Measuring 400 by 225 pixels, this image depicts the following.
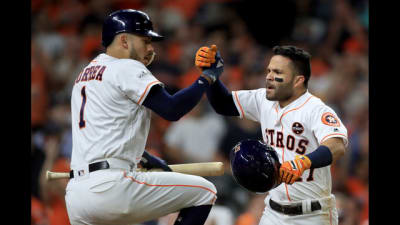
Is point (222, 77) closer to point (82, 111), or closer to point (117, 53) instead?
point (117, 53)

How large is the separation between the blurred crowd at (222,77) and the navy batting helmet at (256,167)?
2.42 m

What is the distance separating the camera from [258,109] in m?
4.29

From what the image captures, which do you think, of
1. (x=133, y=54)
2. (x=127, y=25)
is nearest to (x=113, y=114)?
(x=133, y=54)

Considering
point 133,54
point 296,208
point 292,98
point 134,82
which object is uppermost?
point 133,54

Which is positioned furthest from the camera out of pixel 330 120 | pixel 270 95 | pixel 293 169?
pixel 270 95

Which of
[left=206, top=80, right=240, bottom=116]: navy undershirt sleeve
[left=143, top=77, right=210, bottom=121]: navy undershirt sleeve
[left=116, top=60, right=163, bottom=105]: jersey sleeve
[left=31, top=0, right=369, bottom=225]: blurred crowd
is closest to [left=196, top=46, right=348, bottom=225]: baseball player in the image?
[left=206, top=80, right=240, bottom=116]: navy undershirt sleeve

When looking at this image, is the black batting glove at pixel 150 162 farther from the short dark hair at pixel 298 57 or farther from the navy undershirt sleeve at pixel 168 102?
the short dark hair at pixel 298 57

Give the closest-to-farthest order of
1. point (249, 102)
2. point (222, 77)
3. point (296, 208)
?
point (296, 208), point (249, 102), point (222, 77)

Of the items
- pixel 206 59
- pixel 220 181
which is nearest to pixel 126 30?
pixel 206 59

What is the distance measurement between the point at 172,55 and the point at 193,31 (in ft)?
1.63

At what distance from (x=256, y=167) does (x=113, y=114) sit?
36.3 inches

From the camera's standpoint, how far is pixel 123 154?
3.36 meters

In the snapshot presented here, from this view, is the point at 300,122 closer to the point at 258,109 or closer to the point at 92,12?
the point at 258,109

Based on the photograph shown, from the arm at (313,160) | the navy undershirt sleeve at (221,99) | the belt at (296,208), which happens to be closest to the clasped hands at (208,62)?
the navy undershirt sleeve at (221,99)
